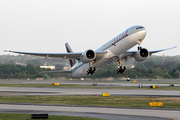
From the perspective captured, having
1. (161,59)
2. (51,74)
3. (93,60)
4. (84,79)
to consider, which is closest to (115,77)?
(84,79)

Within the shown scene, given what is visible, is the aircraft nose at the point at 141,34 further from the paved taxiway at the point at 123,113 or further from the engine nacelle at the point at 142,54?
the paved taxiway at the point at 123,113

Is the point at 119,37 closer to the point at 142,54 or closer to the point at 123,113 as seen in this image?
the point at 142,54

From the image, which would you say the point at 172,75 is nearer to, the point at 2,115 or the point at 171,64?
the point at 171,64

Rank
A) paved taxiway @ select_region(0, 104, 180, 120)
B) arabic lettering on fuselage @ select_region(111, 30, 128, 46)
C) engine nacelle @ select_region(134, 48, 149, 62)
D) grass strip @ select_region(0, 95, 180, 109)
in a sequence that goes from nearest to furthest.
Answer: paved taxiway @ select_region(0, 104, 180, 120) → grass strip @ select_region(0, 95, 180, 109) → arabic lettering on fuselage @ select_region(111, 30, 128, 46) → engine nacelle @ select_region(134, 48, 149, 62)

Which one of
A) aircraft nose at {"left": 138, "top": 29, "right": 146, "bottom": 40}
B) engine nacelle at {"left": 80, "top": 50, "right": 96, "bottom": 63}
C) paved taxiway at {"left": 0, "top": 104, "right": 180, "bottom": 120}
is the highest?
aircraft nose at {"left": 138, "top": 29, "right": 146, "bottom": 40}

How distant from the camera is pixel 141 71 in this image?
102m

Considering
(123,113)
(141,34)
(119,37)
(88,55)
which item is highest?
(119,37)

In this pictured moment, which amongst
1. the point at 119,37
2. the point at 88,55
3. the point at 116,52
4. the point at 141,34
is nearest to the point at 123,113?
the point at 141,34

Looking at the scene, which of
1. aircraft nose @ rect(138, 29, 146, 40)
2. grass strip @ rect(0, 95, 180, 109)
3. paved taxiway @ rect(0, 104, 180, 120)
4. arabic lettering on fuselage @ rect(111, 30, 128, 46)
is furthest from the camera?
arabic lettering on fuselage @ rect(111, 30, 128, 46)

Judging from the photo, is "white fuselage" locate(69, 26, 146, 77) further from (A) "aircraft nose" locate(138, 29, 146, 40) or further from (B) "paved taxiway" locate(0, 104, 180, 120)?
(B) "paved taxiway" locate(0, 104, 180, 120)

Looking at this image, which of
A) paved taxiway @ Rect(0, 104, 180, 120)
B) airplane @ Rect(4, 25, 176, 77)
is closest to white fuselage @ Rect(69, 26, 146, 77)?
airplane @ Rect(4, 25, 176, 77)

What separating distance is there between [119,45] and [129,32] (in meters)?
2.93

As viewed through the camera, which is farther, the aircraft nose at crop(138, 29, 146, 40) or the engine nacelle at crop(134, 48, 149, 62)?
the engine nacelle at crop(134, 48, 149, 62)

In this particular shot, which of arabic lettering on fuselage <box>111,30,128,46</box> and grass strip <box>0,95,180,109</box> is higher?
arabic lettering on fuselage <box>111,30,128,46</box>
